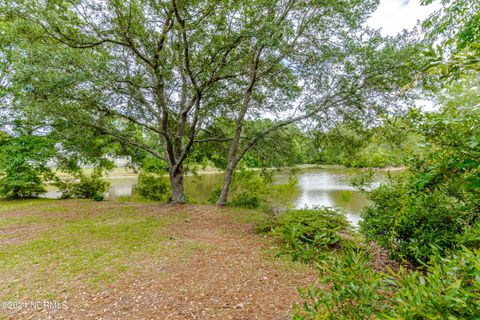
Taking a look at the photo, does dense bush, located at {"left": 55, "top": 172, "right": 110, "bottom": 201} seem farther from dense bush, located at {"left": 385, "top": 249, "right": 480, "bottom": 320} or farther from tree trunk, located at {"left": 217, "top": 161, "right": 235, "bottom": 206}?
dense bush, located at {"left": 385, "top": 249, "right": 480, "bottom": 320}

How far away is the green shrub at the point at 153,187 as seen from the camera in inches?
398

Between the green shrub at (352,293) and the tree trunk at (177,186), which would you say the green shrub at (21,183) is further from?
the green shrub at (352,293)

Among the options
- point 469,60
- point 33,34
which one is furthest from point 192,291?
point 33,34

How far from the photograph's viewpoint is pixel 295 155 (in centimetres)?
769

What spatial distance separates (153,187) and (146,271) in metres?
7.60

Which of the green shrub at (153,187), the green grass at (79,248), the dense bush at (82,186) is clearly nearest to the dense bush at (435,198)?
the green grass at (79,248)

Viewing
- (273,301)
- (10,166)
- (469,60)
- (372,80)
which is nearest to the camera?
(469,60)

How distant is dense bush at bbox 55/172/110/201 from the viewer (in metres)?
9.95

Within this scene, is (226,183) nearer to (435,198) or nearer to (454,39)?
(435,198)

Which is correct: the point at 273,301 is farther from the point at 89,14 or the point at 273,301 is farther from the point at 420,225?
the point at 89,14

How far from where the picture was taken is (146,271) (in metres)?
3.05

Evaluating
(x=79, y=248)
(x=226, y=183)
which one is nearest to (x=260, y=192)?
(x=226, y=183)

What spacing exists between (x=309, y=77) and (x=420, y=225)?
4.46 meters

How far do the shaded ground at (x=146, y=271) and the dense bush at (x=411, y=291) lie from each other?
0.64 meters
